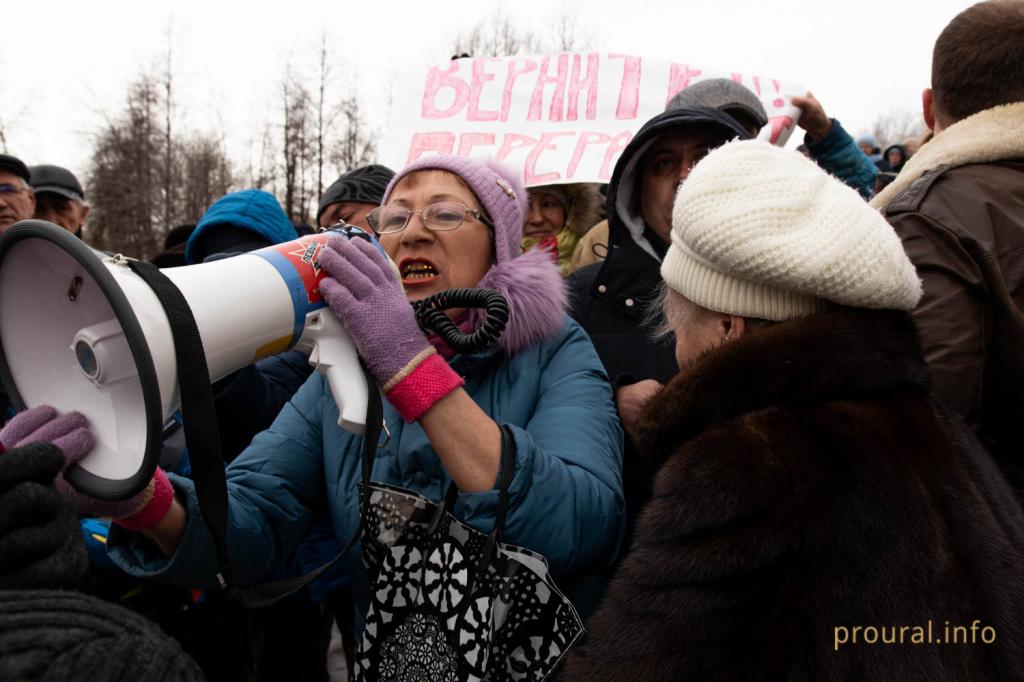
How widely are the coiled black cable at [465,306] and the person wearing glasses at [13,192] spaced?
371 centimetres

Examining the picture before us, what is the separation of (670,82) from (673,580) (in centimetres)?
327

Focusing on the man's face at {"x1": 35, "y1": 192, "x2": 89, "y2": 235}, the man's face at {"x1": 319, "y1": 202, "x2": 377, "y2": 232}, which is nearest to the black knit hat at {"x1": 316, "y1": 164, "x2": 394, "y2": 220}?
the man's face at {"x1": 319, "y1": 202, "x2": 377, "y2": 232}

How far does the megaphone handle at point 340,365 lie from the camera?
1.45 metres

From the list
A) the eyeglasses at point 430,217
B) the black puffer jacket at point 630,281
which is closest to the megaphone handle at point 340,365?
the eyeglasses at point 430,217

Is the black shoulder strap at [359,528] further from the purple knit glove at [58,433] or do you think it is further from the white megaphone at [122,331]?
the purple knit glove at [58,433]

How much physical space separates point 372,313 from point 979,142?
1.58m

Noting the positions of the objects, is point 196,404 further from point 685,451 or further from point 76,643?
point 685,451

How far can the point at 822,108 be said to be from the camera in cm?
303

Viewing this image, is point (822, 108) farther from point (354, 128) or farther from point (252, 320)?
point (354, 128)

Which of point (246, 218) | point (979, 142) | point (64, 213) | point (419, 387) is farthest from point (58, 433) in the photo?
point (64, 213)

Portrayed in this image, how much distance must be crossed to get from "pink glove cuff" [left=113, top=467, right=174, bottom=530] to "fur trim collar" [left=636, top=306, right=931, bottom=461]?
103 centimetres

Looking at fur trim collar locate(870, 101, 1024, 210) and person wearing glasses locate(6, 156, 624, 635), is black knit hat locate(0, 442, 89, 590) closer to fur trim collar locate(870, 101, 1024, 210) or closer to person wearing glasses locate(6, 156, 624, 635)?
person wearing glasses locate(6, 156, 624, 635)

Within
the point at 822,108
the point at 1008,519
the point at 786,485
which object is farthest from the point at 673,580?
the point at 822,108

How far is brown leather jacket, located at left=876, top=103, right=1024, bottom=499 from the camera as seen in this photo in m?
1.57
